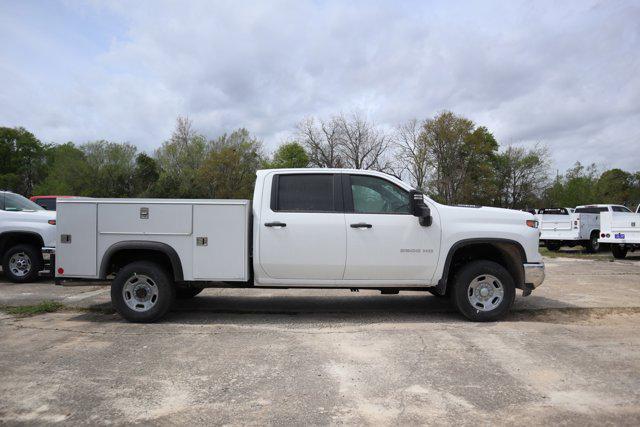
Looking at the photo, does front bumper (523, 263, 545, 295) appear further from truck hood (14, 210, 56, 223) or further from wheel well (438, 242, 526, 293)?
truck hood (14, 210, 56, 223)

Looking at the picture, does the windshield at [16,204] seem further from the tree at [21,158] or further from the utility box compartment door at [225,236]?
the tree at [21,158]

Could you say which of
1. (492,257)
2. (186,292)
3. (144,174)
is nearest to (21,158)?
(144,174)

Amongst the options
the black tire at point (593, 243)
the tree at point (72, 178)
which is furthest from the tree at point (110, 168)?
the black tire at point (593, 243)

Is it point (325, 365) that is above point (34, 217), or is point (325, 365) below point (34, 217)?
below

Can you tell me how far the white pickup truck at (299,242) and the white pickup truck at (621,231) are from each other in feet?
37.7

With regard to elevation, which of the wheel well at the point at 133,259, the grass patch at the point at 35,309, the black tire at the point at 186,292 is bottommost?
the grass patch at the point at 35,309

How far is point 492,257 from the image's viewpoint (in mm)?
6895

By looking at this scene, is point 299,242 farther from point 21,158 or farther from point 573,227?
point 21,158

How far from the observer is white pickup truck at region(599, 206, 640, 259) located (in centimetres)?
1562

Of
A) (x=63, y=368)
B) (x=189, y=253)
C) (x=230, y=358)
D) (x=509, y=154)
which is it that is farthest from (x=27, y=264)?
(x=509, y=154)

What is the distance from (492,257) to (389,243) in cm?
160

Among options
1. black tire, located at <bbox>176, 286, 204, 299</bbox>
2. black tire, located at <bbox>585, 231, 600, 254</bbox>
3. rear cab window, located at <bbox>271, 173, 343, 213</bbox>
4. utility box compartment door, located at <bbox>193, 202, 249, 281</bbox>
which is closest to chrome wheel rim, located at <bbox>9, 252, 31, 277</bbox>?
black tire, located at <bbox>176, 286, 204, 299</bbox>

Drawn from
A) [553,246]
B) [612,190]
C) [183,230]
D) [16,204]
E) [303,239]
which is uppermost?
[612,190]

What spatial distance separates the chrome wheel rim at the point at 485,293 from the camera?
6.55 metres
